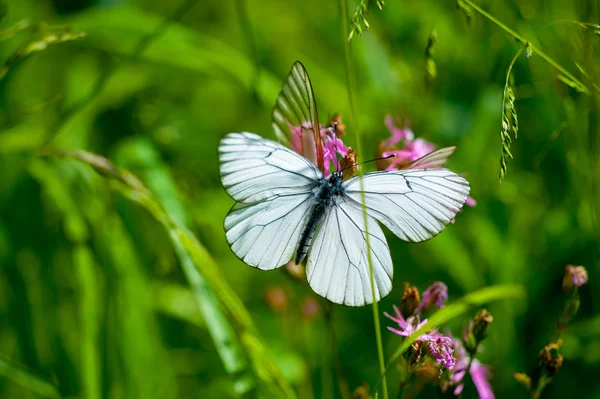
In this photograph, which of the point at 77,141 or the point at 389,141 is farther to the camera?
the point at 77,141

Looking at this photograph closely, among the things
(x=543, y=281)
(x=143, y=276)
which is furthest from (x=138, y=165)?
(x=543, y=281)

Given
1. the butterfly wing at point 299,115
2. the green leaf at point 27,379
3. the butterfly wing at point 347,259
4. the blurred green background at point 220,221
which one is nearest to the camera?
the butterfly wing at point 347,259

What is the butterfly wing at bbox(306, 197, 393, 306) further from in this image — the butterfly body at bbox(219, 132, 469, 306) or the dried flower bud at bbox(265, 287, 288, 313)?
the dried flower bud at bbox(265, 287, 288, 313)

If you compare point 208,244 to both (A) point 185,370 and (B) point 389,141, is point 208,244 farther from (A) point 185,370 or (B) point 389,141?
(B) point 389,141

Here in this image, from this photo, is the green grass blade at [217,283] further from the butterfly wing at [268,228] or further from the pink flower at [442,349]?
the pink flower at [442,349]

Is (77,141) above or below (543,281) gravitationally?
above

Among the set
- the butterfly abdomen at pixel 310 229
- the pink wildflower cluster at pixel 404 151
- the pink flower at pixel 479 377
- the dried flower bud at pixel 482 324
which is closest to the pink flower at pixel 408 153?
the pink wildflower cluster at pixel 404 151
